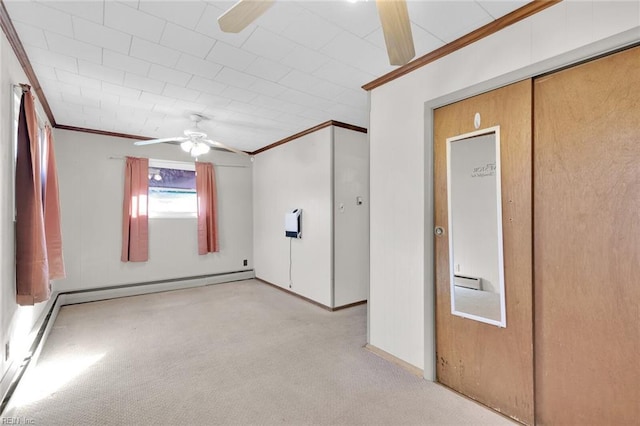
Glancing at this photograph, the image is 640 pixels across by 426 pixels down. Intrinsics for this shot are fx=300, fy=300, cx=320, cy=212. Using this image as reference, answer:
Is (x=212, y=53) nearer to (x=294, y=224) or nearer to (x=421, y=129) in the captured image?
(x=421, y=129)

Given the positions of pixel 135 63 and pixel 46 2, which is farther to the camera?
pixel 135 63

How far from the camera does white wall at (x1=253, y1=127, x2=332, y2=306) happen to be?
4.11m

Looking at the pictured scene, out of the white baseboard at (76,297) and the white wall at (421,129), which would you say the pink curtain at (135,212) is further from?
the white wall at (421,129)

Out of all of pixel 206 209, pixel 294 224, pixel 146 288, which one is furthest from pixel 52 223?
pixel 294 224

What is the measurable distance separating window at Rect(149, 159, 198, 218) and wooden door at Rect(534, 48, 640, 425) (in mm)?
5046

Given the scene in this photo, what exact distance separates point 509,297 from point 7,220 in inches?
134

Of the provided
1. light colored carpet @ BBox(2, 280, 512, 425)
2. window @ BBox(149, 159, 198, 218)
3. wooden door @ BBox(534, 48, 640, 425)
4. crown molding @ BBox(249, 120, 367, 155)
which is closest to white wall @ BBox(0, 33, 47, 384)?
light colored carpet @ BBox(2, 280, 512, 425)

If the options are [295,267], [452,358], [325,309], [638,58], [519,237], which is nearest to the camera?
[638,58]

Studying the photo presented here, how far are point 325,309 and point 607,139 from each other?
10.8ft

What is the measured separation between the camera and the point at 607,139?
1536 millimetres

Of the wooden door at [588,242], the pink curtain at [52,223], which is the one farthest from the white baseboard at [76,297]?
the wooden door at [588,242]

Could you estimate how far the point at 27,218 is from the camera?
2.25 metres

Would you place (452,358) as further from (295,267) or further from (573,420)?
(295,267)

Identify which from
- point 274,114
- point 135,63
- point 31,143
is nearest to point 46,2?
point 135,63
